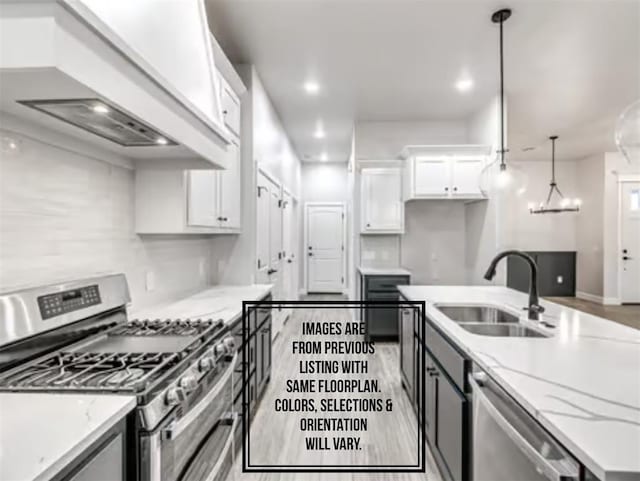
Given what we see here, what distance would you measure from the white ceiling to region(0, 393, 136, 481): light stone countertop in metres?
2.71

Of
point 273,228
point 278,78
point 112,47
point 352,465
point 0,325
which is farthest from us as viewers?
point 273,228

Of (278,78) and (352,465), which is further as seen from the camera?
(278,78)

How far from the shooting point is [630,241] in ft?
23.7

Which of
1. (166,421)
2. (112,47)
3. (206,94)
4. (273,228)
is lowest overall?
(166,421)

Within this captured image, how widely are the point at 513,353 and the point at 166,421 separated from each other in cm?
128

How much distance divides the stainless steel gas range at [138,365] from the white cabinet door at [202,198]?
598 millimetres

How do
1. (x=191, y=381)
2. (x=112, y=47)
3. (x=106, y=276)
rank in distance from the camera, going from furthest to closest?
(x=106, y=276) → (x=191, y=381) → (x=112, y=47)

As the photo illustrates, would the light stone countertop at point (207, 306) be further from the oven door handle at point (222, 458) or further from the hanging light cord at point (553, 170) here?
the hanging light cord at point (553, 170)

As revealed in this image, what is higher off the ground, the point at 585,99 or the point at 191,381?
the point at 585,99

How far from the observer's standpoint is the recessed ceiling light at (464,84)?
393 cm

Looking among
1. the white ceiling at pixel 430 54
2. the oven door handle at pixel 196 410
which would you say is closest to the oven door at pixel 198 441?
the oven door handle at pixel 196 410

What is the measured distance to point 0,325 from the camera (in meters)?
1.18

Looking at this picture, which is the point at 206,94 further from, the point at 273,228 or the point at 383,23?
the point at 273,228

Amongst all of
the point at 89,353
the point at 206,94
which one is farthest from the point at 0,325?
the point at 206,94
